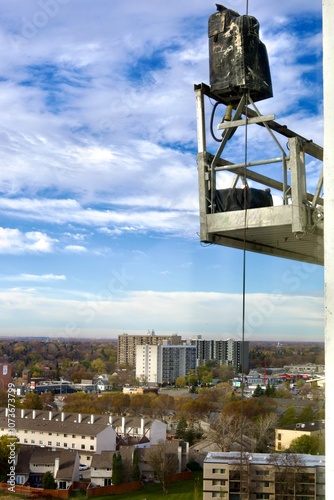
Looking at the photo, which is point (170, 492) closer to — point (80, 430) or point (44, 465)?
point (44, 465)

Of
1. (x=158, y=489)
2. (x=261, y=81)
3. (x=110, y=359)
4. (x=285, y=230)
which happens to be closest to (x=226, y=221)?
(x=285, y=230)

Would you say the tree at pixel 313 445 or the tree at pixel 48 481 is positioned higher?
the tree at pixel 313 445

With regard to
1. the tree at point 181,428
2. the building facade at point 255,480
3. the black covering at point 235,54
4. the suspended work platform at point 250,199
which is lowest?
the tree at point 181,428

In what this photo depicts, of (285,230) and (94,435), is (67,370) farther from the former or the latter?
(285,230)

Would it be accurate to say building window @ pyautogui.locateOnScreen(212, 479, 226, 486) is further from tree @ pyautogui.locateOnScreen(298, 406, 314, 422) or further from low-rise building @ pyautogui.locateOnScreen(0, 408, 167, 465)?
low-rise building @ pyautogui.locateOnScreen(0, 408, 167, 465)

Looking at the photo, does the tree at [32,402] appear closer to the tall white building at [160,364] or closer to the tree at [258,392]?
the tall white building at [160,364]

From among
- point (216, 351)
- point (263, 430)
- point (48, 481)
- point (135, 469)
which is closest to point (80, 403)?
point (135, 469)

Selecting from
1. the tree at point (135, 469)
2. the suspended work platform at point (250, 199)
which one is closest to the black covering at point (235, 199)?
the suspended work platform at point (250, 199)
